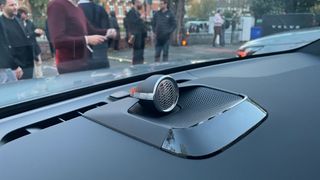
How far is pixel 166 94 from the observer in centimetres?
121

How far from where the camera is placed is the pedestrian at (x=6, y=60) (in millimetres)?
3367

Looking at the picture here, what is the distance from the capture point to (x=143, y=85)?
1195mm

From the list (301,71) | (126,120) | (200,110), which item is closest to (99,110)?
(126,120)

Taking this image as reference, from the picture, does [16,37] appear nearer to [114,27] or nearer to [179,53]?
[114,27]

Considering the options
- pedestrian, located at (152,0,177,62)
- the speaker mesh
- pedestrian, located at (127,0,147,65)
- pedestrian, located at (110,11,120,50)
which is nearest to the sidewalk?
pedestrian, located at (110,11,120,50)

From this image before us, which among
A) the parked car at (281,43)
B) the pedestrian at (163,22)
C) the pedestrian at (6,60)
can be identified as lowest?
the pedestrian at (6,60)

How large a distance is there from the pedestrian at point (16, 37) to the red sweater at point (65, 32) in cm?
54

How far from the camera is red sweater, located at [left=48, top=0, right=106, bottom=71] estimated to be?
10.2ft

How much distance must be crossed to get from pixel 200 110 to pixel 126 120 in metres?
0.32

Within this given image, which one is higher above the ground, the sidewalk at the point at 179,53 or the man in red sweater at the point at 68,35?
the man in red sweater at the point at 68,35

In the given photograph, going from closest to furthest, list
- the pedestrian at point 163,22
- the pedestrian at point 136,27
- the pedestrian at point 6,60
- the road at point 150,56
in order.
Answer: the road at point 150,56
the pedestrian at point 6,60
the pedestrian at point 136,27
the pedestrian at point 163,22

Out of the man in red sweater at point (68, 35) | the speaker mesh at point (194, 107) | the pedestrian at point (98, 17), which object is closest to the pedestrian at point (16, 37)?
the man in red sweater at point (68, 35)

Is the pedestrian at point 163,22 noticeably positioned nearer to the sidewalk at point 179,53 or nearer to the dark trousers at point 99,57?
the sidewalk at point 179,53

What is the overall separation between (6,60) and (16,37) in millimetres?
416
